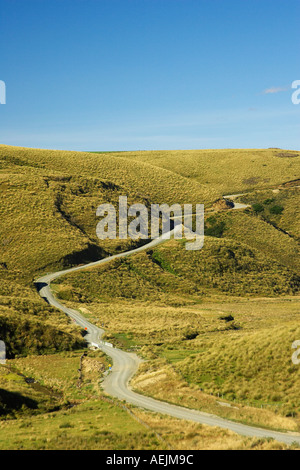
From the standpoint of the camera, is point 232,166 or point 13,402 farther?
point 232,166

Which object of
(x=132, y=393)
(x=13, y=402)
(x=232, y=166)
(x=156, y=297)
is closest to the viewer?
(x=13, y=402)

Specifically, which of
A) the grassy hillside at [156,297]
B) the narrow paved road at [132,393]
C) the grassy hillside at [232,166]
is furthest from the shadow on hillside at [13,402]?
the grassy hillside at [232,166]

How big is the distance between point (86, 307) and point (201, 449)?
42.6 meters

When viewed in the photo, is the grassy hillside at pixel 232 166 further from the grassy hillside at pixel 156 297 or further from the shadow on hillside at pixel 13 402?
the shadow on hillside at pixel 13 402

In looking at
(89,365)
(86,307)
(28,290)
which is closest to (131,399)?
(89,365)

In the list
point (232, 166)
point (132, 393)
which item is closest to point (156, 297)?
point (132, 393)

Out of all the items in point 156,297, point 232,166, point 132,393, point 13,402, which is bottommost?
point 156,297

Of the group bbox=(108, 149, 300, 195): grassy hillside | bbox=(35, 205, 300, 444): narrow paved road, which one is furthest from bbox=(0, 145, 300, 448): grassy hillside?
bbox=(35, 205, 300, 444): narrow paved road

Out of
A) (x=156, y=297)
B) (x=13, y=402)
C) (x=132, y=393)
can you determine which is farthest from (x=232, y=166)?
(x=13, y=402)

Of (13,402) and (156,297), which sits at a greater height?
(13,402)

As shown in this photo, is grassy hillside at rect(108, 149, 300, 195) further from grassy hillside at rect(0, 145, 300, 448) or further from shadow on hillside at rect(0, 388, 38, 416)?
shadow on hillside at rect(0, 388, 38, 416)

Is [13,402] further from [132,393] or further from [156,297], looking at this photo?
[156,297]

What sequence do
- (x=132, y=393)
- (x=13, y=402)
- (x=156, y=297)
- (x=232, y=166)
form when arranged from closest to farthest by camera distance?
(x=13, y=402)
(x=132, y=393)
(x=156, y=297)
(x=232, y=166)

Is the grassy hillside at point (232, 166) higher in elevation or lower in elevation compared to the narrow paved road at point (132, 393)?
higher
